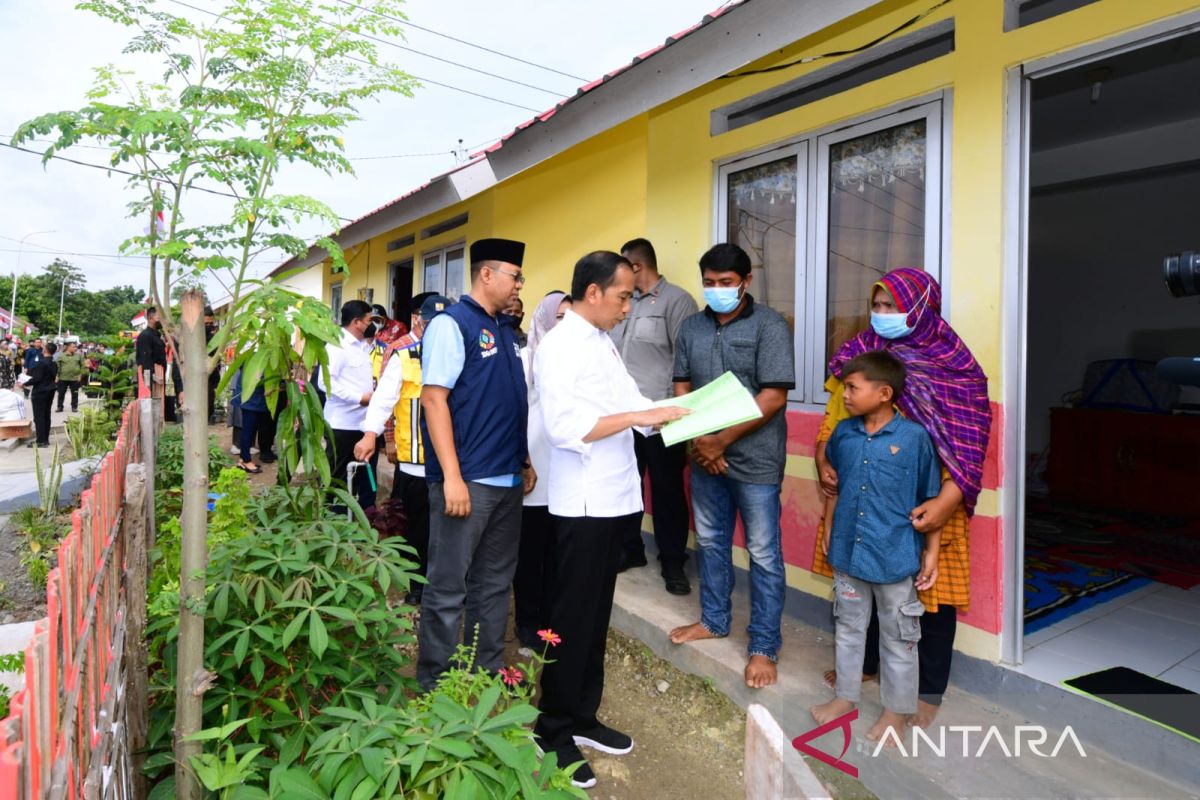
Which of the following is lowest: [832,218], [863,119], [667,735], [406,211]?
[667,735]

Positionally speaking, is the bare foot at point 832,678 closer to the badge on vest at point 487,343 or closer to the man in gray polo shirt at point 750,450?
the man in gray polo shirt at point 750,450

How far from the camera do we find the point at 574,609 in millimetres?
2586

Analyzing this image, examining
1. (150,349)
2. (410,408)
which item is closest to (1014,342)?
(410,408)

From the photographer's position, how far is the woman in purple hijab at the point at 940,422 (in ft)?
8.43

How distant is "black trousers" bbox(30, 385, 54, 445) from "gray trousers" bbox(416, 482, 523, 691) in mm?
10165

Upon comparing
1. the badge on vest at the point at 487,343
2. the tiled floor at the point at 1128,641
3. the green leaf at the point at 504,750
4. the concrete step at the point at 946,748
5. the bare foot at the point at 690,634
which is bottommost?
the concrete step at the point at 946,748

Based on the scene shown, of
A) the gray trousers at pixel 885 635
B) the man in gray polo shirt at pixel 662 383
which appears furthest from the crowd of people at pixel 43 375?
the gray trousers at pixel 885 635

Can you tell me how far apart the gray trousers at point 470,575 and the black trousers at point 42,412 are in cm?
1016

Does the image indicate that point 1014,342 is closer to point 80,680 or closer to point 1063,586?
point 1063,586

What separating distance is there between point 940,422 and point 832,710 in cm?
116

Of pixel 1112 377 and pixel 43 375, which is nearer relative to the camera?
pixel 1112 377

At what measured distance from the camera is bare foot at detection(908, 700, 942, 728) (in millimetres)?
2670

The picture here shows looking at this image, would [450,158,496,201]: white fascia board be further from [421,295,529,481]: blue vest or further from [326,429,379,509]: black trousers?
[421,295,529,481]: blue vest

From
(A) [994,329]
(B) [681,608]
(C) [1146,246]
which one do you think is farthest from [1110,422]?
(B) [681,608]
